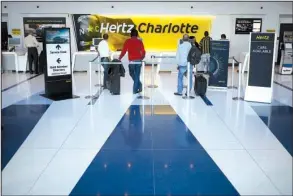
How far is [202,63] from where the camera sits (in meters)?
11.9

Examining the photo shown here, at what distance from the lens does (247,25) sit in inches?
575

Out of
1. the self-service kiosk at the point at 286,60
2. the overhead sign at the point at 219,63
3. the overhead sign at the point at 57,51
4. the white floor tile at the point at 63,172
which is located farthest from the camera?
the self-service kiosk at the point at 286,60

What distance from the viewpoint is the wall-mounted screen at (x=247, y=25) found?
14594mm

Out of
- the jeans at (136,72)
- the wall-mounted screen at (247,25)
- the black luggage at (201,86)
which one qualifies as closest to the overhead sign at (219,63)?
the black luggage at (201,86)

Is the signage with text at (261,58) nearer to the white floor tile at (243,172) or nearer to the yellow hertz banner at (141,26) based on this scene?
the white floor tile at (243,172)

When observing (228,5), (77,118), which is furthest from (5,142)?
(228,5)

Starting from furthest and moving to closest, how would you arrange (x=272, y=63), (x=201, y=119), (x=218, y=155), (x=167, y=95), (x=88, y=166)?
(x=167, y=95), (x=272, y=63), (x=201, y=119), (x=218, y=155), (x=88, y=166)

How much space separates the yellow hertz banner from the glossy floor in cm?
773

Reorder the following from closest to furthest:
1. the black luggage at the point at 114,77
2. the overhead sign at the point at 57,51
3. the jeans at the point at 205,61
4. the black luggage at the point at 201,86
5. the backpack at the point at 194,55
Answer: the overhead sign at the point at 57,51, the backpack at the point at 194,55, the black luggage at the point at 201,86, the black luggage at the point at 114,77, the jeans at the point at 205,61

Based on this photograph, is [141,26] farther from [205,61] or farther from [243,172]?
[243,172]

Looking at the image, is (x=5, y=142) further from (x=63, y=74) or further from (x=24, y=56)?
(x=24, y=56)

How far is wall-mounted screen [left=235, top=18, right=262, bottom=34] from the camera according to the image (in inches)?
575

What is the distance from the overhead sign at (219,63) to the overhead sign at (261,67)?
139 cm

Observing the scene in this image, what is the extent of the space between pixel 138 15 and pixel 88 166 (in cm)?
1170
